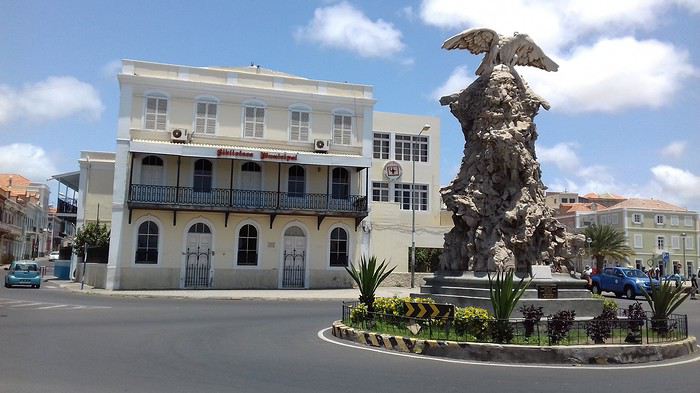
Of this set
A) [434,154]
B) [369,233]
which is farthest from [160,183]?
[434,154]

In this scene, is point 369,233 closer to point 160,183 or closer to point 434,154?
point 434,154

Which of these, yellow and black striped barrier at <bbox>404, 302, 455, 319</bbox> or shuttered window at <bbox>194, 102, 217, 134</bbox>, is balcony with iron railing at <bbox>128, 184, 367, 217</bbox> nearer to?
shuttered window at <bbox>194, 102, 217, 134</bbox>

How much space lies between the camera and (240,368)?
8891 mm

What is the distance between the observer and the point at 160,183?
106 ft

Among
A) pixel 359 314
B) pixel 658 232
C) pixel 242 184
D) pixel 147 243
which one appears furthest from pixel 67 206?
pixel 658 232

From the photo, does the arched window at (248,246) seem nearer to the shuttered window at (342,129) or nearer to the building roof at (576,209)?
the shuttered window at (342,129)

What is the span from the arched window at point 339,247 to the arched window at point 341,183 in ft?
6.88

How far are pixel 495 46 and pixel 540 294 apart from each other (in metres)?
6.52

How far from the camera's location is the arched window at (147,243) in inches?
1238

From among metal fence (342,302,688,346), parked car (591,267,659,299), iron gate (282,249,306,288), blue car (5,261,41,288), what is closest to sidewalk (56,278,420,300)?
iron gate (282,249,306,288)

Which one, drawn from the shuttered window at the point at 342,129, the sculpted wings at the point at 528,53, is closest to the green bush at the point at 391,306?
the sculpted wings at the point at 528,53

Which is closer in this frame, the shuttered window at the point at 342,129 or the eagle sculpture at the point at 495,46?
the eagle sculpture at the point at 495,46

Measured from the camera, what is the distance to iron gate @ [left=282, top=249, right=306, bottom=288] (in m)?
33.4

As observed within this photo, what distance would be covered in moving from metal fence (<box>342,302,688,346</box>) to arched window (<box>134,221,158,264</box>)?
74.1ft
